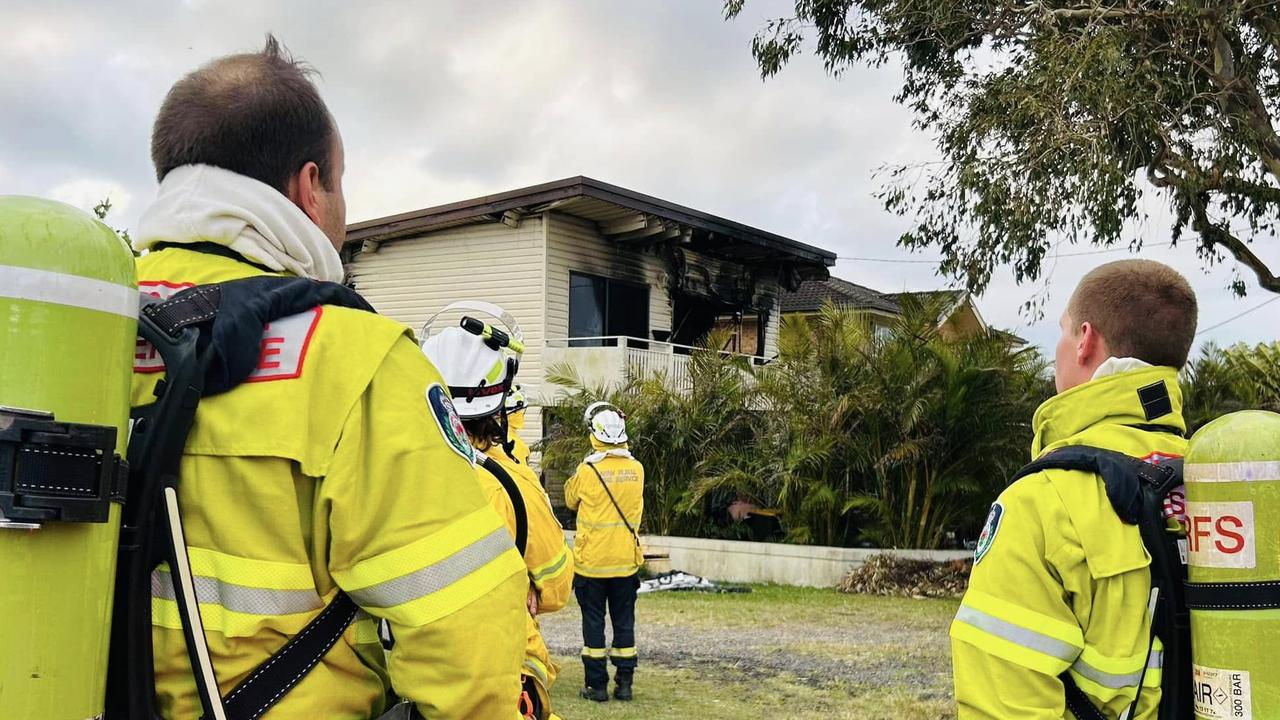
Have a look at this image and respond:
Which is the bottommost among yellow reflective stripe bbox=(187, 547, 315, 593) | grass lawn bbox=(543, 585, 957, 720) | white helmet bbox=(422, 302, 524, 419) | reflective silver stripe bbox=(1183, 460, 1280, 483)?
grass lawn bbox=(543, 585, 957, 720)

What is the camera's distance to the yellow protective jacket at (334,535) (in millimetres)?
1497

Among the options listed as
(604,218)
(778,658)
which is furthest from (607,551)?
(604,218)

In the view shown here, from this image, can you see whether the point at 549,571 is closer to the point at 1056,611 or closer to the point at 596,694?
the point at 1056,611

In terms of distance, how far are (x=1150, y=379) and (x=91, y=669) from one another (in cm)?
219

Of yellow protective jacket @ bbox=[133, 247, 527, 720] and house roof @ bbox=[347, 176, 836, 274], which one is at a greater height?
house roof @ bbox=[347, 176, 836, 274]

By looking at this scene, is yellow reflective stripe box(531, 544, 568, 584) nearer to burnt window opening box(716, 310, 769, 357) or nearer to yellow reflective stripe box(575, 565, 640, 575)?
yellow reflective stripe box(575, 565, 640, 575)

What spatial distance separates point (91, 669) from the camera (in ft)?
4.29

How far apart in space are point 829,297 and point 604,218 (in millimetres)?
10320

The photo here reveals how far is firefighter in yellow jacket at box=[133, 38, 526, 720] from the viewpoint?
4.91ft

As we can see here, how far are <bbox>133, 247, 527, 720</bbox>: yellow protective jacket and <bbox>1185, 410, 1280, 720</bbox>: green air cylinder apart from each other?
1.42m

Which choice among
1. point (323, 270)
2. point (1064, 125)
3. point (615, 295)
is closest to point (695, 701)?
point (323, 270)

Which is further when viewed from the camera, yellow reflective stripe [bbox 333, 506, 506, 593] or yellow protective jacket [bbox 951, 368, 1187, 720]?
yellow protective jacket [bbox 951, 368, 1187, 720]

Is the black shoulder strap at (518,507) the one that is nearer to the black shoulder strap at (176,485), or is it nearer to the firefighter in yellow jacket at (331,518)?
the firefighter in yellow jacket at (331,518)

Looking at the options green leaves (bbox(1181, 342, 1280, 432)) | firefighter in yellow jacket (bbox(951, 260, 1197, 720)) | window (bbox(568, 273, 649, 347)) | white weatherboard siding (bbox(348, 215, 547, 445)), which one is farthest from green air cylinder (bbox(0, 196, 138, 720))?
window (bbox(568, 273, 649, 347))
